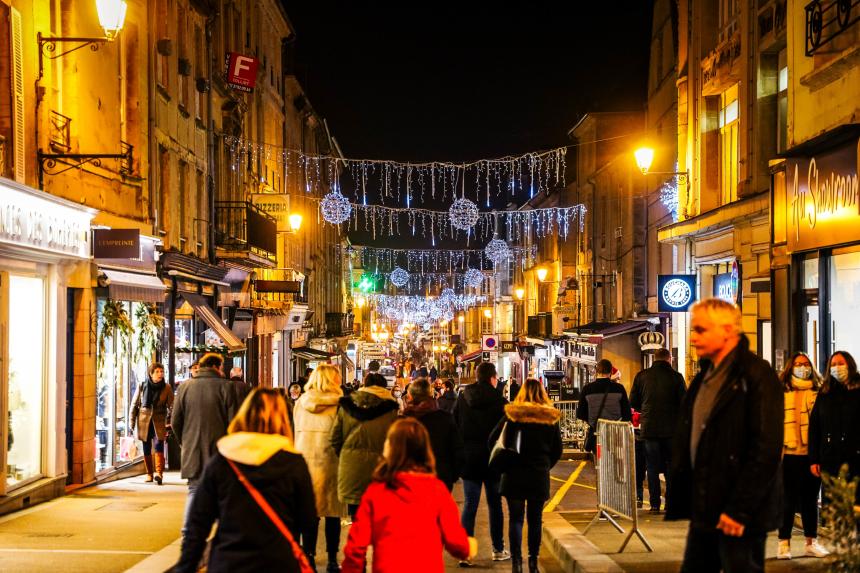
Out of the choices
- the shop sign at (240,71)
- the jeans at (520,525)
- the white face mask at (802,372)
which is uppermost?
the shop sign at (240,71)

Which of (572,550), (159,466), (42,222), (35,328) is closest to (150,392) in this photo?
(159,466)

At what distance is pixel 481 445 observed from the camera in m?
10.2

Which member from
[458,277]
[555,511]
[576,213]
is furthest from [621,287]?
[458,277]

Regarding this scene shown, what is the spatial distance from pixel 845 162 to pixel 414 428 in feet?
23.7

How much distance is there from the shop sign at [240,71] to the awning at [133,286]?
1056 cm

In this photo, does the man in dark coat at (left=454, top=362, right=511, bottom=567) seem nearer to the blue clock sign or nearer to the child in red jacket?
the child in red jacket

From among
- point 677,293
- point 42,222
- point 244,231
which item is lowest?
point 677,293

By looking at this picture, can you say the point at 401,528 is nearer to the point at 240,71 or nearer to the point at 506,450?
the point at 506,450

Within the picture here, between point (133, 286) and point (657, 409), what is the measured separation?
9129mm

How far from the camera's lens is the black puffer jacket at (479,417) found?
33.4ft

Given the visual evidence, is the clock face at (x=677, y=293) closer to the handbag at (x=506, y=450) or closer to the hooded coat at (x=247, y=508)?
the handbag at (x=506, y=450)

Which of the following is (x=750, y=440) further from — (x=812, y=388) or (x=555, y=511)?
(x=555, y=511)

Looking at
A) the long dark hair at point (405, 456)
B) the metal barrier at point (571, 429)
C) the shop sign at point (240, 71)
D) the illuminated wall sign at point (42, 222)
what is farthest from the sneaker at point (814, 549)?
the shop sign at point (240, 71)

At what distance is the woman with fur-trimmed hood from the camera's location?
899 cm
